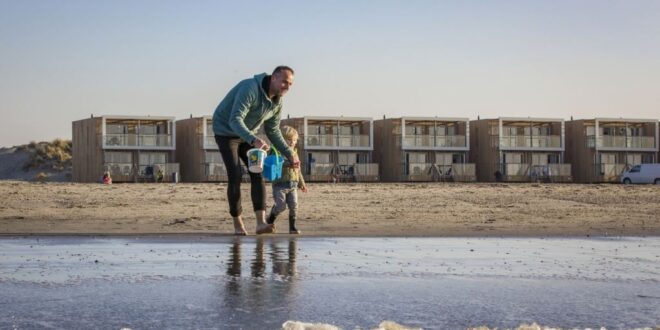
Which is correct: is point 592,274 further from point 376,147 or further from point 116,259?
point 376,147

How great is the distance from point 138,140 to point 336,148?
13.0 metres

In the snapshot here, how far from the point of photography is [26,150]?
8394cm

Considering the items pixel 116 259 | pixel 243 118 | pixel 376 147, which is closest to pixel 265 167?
pixel 243 118

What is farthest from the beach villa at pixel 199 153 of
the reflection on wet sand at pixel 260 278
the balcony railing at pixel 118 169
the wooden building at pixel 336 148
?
the reflection on wet sand at pixel 260 278

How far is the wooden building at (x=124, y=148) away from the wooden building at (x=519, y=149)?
21.9 m

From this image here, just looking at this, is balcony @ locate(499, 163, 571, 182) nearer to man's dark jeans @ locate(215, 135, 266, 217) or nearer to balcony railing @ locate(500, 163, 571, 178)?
balcony railing @ locate(500, 163, 571, 178)

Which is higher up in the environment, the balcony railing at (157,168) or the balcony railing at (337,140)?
the balcony railing at (337,140)

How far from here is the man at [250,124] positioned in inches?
384

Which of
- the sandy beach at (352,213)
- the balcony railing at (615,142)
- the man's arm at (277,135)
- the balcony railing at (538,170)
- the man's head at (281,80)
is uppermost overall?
the balcony railing at (615,142)

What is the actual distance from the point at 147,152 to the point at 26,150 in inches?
1107

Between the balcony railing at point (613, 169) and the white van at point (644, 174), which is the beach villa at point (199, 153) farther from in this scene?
the balcony railing at point (613, 169)

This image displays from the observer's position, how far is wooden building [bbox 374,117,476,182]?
6200 centimetres

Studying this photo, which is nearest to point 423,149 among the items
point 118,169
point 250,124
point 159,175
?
point 159,175

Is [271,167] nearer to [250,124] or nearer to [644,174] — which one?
[250,124]
